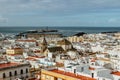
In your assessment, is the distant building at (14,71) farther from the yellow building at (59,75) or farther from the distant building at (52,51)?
the distant building at (52,51)

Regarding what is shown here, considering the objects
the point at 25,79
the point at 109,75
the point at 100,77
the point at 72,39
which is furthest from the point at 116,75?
the point at 72,39

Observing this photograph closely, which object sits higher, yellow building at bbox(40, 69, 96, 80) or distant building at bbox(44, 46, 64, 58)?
yellow building at bbox(40, 69, 96, 80)

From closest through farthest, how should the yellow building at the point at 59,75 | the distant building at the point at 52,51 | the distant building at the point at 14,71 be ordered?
the yellow building at the point at 59,75 → the distant building at the point at 14,71 → the distant building at the point at 52,51

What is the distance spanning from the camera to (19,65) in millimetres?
39969

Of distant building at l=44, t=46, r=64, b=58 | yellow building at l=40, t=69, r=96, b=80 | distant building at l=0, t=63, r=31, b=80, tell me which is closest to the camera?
yellow building at l=40, t=69, r=96, b=80

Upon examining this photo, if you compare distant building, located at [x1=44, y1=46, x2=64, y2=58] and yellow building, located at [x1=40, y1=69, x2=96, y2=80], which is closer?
yellow building, located at [x1=40, y1=69, x2=96, y2=80]

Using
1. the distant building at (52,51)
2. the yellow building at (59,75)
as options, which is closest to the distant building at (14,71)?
the yellow building at (59,75)

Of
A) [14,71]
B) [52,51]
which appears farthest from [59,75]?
[52,51]

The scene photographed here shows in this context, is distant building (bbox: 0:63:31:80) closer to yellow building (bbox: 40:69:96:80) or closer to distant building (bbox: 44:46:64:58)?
yellow building (bbox: 40:69:96:80)

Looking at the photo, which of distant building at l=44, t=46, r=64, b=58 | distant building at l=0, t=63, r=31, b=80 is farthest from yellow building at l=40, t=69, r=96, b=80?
distant building at l=44, t=46, r=64, b=58

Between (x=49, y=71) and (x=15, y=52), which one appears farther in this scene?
(x=15, y=52)

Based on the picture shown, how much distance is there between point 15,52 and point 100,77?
56.1m

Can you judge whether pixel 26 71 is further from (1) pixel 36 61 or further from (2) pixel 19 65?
(1) pixel 36 61

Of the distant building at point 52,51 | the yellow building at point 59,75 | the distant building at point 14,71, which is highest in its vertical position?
the yellow building at point 59,75
